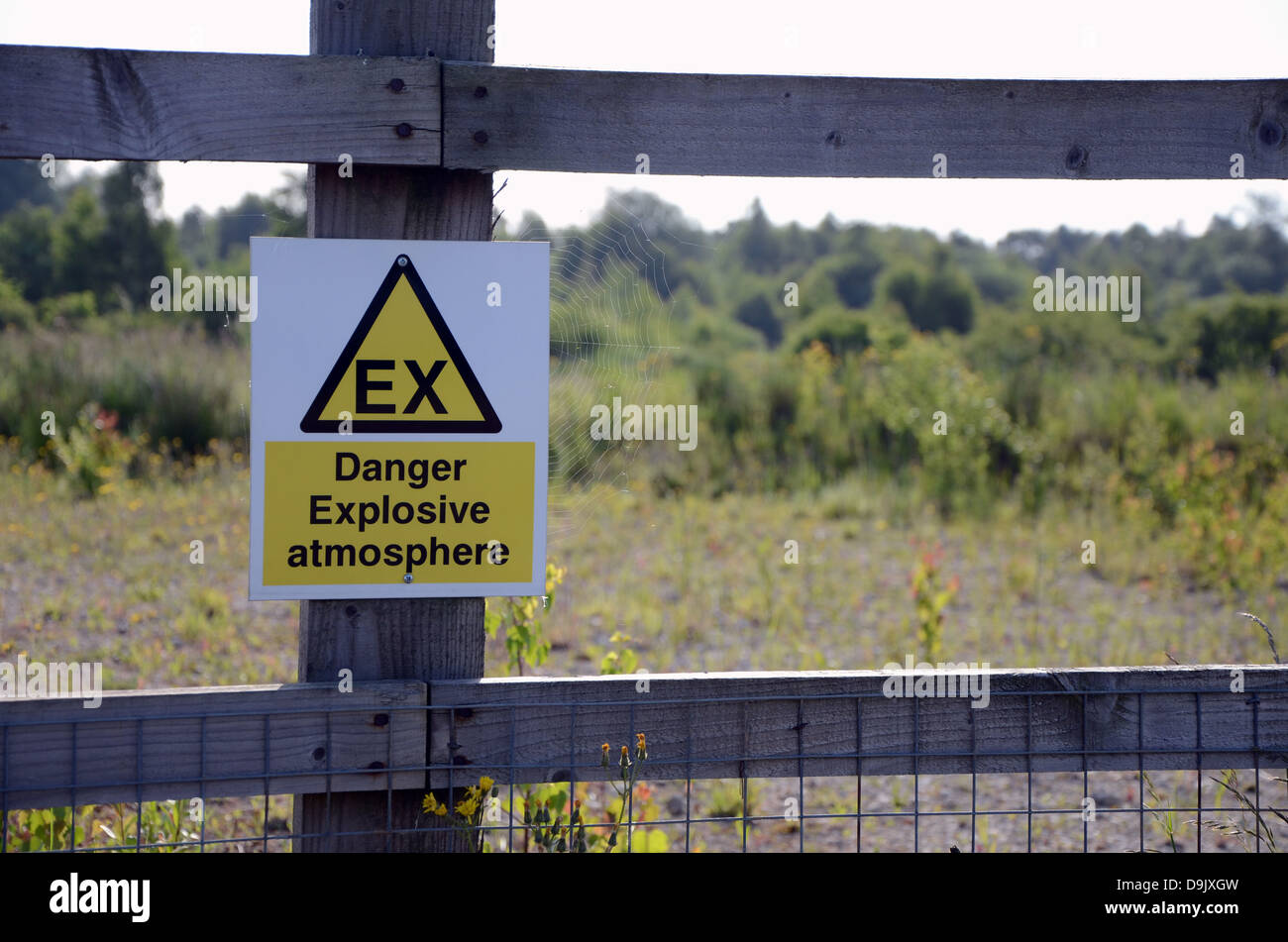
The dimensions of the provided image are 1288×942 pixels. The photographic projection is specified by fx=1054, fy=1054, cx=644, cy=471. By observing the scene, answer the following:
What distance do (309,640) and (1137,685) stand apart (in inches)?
62.8

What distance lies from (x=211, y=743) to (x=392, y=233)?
96cm

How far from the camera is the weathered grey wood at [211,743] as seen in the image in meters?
1.78

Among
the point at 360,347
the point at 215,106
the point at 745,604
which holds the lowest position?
the point at 745,604

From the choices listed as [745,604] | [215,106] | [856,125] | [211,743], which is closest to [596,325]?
[856,125]

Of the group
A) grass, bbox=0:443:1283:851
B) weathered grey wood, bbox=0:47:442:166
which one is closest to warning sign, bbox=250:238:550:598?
weathered grey wood, bbox=0:47:442:166

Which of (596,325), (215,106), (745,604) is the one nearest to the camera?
(215,106)

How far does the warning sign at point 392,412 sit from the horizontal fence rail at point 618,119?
0.19m

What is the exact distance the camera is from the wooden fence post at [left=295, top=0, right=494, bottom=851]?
191 cm

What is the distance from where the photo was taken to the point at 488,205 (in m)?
1.98

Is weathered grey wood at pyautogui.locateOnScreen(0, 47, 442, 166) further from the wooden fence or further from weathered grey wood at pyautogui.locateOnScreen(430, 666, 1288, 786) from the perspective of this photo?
weathered grey wood at pyautogui.locateOnScreen(430, 666, 1288, 786)

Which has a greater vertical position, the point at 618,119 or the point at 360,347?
the point at 618,119

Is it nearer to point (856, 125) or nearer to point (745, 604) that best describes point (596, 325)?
point (856, 125)

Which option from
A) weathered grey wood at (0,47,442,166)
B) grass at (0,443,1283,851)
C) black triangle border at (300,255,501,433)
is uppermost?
weathered grey wood at (0,47,442,166)

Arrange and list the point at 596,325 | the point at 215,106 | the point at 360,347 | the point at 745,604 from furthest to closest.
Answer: the point at 745,604
the point at 596,325
the point at 360,347
the point at 215,106
